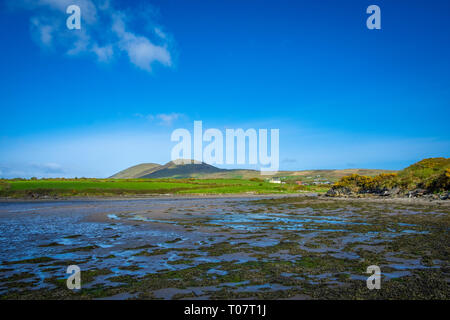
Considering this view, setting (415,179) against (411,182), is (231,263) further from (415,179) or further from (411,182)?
(415,179)

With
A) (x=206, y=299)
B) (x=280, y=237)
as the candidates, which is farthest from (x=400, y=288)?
(x=280, y=237)

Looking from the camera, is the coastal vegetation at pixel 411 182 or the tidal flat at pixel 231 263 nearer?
the tidal flat at pixel 231 263

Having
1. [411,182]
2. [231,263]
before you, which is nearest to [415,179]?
[411,182]

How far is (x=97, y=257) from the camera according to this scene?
32.5 feet

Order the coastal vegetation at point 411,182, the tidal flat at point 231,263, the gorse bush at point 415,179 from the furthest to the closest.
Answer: the coastal vegetation at point 411,182 → the gorse bush at point 415,179 → the tidal flat at point 231,263

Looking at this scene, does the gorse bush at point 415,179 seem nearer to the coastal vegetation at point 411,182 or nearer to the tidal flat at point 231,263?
the coastal vegetation at point 411,182

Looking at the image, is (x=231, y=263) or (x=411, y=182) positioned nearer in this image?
(x=231, y=263)

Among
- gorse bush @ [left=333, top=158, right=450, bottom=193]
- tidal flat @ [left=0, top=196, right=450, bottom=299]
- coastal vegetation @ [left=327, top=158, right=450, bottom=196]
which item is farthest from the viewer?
coastal vegetation @ [left=327, top=158, right=450, bottom=196]

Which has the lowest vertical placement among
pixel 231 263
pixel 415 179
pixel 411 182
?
pixel 231 263

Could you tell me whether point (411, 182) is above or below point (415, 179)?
below

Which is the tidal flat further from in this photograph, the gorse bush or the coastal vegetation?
the coastal vegetation

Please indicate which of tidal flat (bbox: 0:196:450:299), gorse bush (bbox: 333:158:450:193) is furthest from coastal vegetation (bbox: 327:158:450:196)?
tidal flat (bbox: 0:196:450:299)

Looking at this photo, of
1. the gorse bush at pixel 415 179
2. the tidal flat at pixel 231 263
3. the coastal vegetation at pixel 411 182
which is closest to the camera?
the tidal flat at pixel 231 263

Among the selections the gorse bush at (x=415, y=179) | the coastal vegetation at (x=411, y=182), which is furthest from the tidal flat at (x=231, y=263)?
the coastal vegetation at (x=411, y=182)
